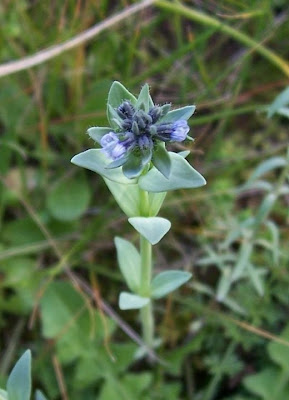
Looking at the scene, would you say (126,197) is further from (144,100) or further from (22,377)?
(22,377)

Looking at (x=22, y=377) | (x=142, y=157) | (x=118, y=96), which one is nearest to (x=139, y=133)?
(x=142, y=157)

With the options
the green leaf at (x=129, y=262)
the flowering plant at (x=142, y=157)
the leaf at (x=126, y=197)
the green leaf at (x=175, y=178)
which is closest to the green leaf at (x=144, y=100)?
the flowering plant at (x=142, y=157)

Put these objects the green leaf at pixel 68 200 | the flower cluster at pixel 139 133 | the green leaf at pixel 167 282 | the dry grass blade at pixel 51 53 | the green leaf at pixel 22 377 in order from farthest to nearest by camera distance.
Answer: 1. the green leaf at pixel 68 200
2. the dry grass blade at pixel 51 53
3. the green leaf at pixel 167 282
4. the green leaf at pixel 22 377
5. the flower cluster at pixel 139 133

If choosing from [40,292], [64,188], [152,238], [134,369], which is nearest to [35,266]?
[40,292]

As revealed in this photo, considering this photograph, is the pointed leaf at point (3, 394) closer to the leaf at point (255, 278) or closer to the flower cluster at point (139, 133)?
the flower cluster at point (139, 133)

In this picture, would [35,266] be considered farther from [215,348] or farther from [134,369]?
[215,348]

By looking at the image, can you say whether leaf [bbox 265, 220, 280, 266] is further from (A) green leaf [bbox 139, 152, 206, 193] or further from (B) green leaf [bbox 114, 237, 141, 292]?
(A) green leaf [bbox 139, 152, 206, 193]
